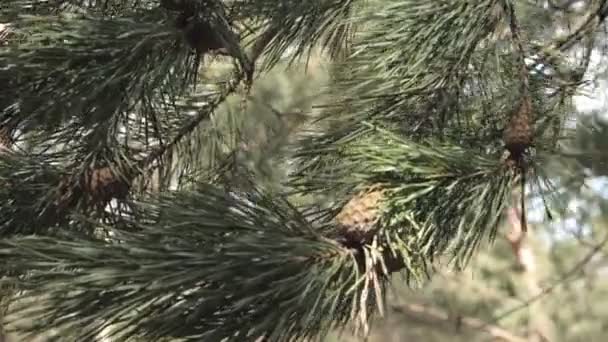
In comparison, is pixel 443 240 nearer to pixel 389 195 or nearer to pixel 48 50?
pixel 389 195

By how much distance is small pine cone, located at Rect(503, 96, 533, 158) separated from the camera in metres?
0.38

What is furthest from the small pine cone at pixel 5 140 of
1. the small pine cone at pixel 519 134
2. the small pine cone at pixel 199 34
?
the small pine cone at pixel 519 134

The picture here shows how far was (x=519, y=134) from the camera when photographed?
0.38 m

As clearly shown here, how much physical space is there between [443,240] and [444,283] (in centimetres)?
264

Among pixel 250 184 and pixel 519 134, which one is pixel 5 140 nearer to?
pixel 250 184

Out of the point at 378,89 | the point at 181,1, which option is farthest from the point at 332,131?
the point at 181,1

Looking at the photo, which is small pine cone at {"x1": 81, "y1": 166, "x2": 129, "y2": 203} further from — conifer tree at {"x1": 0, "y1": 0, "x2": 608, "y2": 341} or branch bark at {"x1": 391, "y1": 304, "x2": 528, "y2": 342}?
branch bark at {"x1": 391, "y1": 304, "x2": 528, "y2": 342}

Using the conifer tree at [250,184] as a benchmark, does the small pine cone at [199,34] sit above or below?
above

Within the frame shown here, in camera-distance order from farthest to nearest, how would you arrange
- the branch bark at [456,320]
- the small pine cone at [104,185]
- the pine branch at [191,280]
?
the branch bark at [456,320], the small pine cone at [104,185], the pine branch at [191,280]

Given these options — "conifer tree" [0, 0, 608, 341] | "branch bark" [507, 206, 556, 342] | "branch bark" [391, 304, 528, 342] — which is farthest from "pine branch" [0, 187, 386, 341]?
"branch bark" [507, 206, 556, 342]

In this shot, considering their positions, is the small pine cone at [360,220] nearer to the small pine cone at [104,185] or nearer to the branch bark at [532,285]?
the small pine cone at [104,185]

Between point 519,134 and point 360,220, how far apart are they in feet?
0.29

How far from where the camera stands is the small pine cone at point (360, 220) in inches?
13.9

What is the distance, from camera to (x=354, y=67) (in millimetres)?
535
